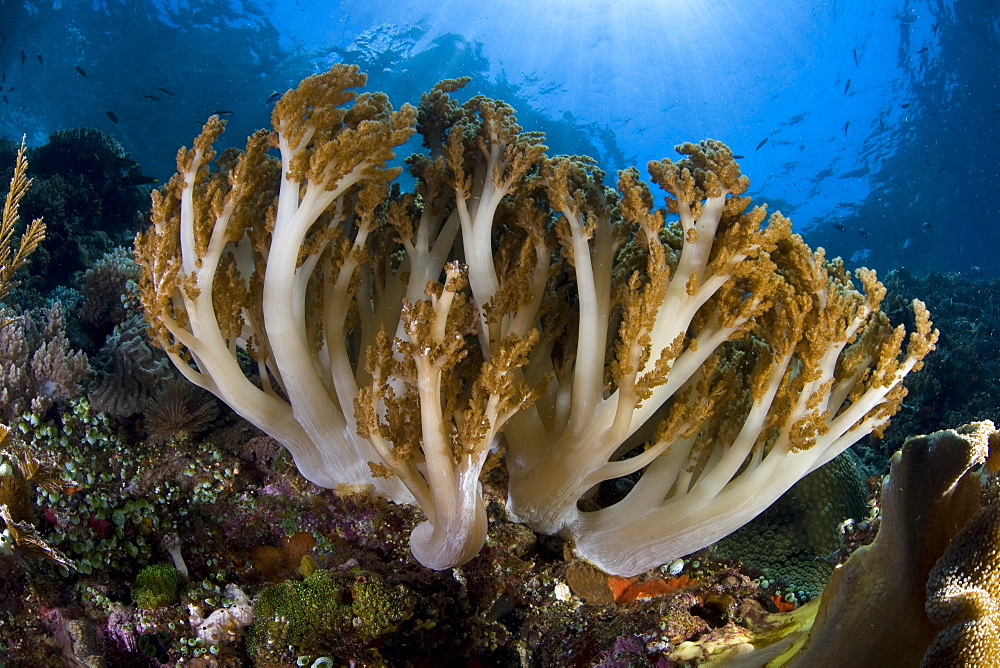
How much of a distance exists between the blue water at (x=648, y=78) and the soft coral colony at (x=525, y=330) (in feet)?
131

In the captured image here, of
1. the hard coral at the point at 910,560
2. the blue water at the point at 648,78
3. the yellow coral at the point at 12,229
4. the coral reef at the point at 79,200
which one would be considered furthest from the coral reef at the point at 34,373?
the blue water at the point at 648,78

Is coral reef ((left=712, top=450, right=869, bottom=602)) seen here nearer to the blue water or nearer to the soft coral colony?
the soft coral colony

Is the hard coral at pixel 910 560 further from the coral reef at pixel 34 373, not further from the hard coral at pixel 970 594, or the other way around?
the coral reef at pixel 34 373

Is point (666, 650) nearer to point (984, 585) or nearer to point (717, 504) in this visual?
point (717, 504)

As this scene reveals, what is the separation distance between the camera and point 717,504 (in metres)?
3.45

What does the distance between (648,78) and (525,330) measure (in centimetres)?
4797

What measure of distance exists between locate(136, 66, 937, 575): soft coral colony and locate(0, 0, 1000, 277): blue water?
39900mm

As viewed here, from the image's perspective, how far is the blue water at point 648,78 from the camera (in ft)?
111

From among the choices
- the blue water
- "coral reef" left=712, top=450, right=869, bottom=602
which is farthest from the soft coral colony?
the blue water

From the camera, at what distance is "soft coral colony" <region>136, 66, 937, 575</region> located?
312 cm

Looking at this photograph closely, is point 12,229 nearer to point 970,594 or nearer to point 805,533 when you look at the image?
point 970,594

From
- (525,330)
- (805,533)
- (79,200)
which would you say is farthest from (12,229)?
(79,200)

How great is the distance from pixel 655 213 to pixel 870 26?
48.1m

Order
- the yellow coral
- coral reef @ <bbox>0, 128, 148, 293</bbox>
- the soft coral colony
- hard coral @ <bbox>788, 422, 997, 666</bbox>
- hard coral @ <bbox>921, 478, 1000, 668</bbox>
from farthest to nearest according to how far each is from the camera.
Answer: coral reef @ <bbox>0, 128, 148, 293</bbox>
the yellow coral
the soft coral colony
hard coral @ <bbox>788, 422, 997, 666</bbox>
hard coral @ <bbox>921, 478, 1000, 668</bbox>
